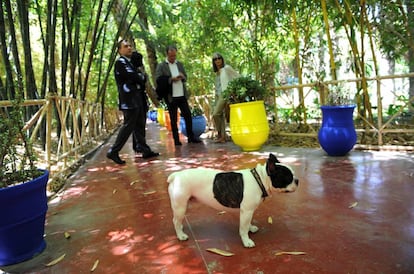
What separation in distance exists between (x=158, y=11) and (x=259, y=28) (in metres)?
6.41

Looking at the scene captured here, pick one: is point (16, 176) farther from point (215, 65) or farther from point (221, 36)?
point (221, 36)

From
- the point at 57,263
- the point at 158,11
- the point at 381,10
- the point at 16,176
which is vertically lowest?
the point at 57,263

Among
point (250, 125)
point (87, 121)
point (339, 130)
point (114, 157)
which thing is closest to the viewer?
point (339, 130)

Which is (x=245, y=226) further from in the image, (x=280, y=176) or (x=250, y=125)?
(x=250, y=125)

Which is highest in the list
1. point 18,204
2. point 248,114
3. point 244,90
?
point 244,90

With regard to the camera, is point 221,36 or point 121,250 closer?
point 121,250

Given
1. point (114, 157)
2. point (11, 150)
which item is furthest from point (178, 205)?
point (114, 157)

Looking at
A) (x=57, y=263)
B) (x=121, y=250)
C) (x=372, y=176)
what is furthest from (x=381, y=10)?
→ (x=57, y=263)

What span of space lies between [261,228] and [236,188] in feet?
1.35

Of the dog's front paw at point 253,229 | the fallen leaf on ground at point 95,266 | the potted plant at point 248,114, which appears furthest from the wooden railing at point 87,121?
the dog's front paw at point 253,229

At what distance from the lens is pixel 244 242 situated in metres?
1.89

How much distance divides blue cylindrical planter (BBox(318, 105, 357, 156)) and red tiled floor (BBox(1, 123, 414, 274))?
1.05ft

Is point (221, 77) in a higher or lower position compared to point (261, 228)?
higher

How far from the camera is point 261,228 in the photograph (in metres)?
2.14
